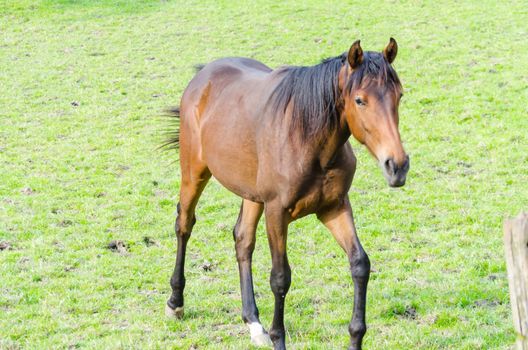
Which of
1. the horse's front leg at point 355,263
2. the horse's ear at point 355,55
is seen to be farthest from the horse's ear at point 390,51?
the horse's front leg at point 355,263

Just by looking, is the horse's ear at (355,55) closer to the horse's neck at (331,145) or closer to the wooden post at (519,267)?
the horse's neck at (331,145)

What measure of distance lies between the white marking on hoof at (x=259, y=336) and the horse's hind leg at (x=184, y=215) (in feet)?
2.63

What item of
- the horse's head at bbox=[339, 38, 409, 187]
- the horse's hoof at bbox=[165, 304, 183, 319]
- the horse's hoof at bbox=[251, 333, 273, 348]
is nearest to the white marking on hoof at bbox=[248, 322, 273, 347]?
the horse's hoof at bbox=[251, 333, 273, 348]

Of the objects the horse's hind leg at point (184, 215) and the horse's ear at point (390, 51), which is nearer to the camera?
the horse's ear at point (390, 51)

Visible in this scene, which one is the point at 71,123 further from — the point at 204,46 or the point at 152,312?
the point at 152,312

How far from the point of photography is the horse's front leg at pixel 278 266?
206 inches

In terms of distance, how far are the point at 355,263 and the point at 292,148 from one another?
0.89m

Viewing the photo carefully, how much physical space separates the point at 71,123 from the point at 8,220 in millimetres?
4824

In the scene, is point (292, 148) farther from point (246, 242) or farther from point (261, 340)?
point (261, 340)

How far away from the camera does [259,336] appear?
5691 mm

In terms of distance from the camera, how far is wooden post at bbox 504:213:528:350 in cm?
293

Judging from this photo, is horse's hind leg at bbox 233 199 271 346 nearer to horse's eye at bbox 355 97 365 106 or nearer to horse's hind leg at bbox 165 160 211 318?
horse's hind leg at bbox 165 160 211 318

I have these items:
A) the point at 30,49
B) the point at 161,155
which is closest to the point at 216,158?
the point at 161,155

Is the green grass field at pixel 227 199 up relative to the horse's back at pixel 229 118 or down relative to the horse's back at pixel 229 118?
down
